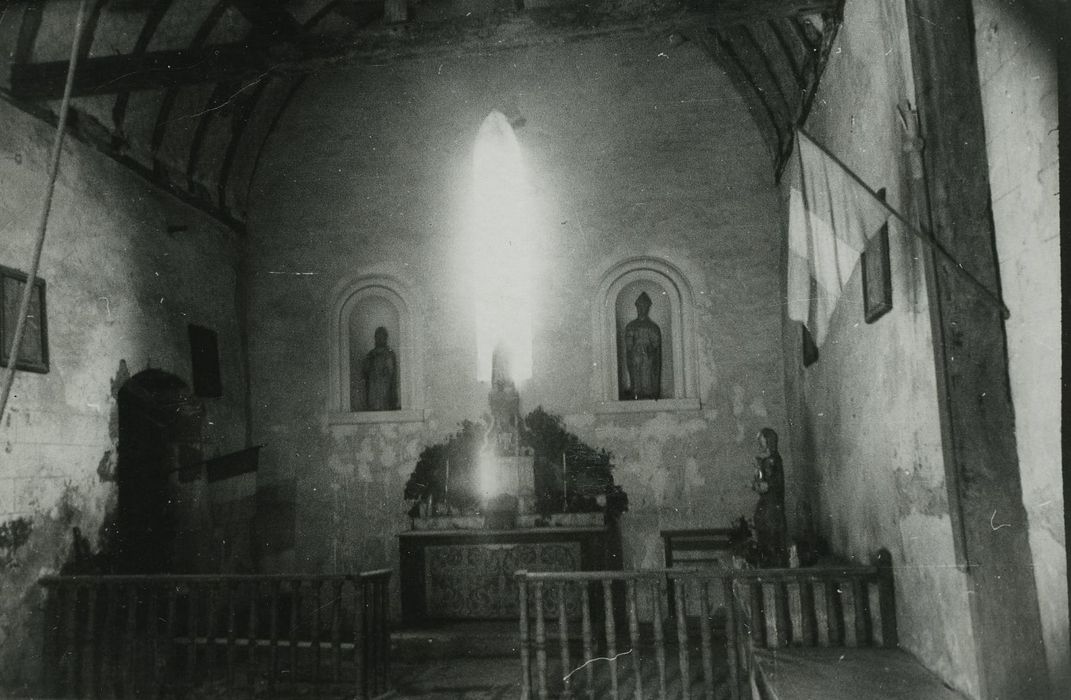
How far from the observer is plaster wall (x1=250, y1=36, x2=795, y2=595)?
30.1 ft

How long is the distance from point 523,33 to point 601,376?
4315 mm

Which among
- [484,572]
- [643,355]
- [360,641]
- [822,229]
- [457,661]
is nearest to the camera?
[822,229]

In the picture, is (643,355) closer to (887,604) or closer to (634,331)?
(634,331)

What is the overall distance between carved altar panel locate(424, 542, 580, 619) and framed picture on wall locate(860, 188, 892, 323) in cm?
403

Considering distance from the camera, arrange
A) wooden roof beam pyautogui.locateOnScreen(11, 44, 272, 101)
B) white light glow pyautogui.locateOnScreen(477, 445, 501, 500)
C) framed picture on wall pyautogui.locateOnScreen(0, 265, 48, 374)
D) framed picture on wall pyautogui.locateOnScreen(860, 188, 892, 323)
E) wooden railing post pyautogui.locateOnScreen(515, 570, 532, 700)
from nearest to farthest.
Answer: framed picture on wall pyautogui.locateOnScreen(860, 188, 892, 323) < wooden railing post pyautogui.locateOnScreen(515, 570, 532, 700) < framed picture on wall pyautogui.locateOnScreen(0, 265, 48, 374) < wooden roof beam pyautogui.locateOnScreen(11, 44, 272, 101) < white light glow pyautogui.locateOnScreen(477, 445, 501, 500)

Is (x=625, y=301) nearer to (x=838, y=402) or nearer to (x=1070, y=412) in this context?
(x=838, y=402)

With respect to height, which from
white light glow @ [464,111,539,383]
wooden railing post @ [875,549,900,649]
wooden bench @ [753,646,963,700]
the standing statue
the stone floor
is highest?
white light glow @ [464,111,539,383]

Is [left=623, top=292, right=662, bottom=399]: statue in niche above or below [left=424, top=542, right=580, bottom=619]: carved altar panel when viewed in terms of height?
above

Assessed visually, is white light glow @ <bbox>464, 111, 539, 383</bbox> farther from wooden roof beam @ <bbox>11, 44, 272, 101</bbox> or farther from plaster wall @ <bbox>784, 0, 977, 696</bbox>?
wooden roof beam @ <bbox>11, 44, 272, 101</bbox>

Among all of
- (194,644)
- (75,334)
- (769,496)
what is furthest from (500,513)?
(75,334)

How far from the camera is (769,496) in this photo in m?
6.57

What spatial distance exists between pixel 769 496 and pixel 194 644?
4414mm

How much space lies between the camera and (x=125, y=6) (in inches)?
278

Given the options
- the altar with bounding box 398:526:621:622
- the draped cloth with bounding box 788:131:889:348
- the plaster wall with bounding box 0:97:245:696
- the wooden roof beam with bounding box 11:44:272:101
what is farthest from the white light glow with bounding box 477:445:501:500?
the wooden roof beam with bounding box 11:44:272:101
